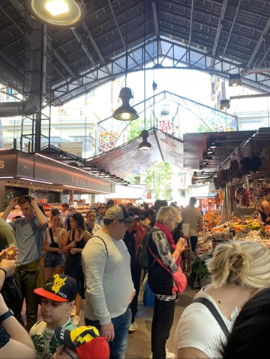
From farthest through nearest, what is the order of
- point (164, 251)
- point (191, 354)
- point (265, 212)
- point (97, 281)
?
point (265, 212) < point (164, 251) < point (97, 281) < point (191, 354)

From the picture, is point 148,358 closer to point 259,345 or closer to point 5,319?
point 5,319

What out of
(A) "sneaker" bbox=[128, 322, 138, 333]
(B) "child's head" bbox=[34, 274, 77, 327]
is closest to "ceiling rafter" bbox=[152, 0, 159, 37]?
(A) "sneaker" bbox=[128, 322, 138, 333]

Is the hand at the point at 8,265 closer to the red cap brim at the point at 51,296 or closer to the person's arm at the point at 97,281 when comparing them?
the red cap brim at the point at 51,296

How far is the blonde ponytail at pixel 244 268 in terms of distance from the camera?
4.72 ft

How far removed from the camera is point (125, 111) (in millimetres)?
5609

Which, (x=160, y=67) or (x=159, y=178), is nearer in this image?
(x=160, y=67)

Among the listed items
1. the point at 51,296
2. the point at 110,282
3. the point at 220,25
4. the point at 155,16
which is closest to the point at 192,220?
the point at 110,282

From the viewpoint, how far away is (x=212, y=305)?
53.0 inches

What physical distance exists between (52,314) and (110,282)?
647mm

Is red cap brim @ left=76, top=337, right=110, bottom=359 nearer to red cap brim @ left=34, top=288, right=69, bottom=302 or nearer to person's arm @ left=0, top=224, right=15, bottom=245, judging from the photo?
red cap brim @ left=34, top=288, right=69, bottom=302

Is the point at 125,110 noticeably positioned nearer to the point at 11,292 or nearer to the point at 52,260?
the point at 52,260

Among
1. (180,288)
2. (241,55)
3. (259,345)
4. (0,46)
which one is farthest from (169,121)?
(259,345)

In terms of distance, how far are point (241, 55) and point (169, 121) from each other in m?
4.38

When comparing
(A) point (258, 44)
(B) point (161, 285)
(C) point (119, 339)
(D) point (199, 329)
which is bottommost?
(C) point (119, 339)
